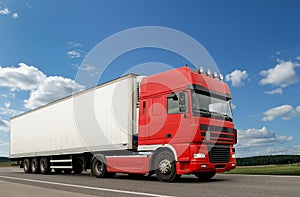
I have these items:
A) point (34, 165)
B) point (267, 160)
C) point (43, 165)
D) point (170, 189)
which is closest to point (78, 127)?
point (43, 165)

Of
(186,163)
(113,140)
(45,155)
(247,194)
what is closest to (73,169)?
(45,155)

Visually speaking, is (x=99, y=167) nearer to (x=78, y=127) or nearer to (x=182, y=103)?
(x=78, y=127)

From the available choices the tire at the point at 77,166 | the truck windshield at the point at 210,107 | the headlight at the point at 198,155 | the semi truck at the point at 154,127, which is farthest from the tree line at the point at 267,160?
the headlight at the point at 198,155

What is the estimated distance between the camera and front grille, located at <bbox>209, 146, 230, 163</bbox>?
33.0 ft

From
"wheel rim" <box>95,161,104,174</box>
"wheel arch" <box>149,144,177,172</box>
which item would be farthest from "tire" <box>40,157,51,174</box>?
"wheel arch" <box>149,144,177,172</box>

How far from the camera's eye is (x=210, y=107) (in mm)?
10352

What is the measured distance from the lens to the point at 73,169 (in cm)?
1593

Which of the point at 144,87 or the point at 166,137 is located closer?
the point at 166,137

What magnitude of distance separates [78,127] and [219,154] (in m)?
7.43

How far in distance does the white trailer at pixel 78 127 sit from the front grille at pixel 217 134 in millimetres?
2995

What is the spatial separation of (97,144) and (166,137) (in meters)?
4.30

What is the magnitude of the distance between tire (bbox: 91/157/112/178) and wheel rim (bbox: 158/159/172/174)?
3396mm

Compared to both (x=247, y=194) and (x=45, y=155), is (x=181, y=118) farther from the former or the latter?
(x=45, y=155)

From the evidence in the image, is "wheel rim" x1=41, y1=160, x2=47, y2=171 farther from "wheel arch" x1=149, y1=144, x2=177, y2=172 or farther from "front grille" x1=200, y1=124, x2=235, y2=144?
"front grille" x1=200, y1=124, x2=235, y2=144
